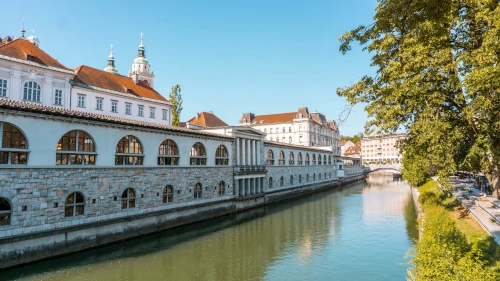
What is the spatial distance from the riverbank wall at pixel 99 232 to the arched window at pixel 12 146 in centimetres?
376

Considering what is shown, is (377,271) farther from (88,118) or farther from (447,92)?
(88,118)

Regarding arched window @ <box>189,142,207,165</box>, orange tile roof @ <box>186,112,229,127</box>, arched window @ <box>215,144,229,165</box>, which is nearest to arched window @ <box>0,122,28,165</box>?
arched window @ <box>189,142,207,165</box>

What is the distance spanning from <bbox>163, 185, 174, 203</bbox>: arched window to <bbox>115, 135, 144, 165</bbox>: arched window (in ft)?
10.8

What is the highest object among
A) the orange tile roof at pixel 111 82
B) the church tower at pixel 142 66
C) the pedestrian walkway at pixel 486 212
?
the church tower at pixel 142 66

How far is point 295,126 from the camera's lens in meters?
84.5

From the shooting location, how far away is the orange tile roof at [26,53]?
3192cm

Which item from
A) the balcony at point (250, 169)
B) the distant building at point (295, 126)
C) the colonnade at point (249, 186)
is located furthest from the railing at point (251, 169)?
the distant building at point (295, 126)

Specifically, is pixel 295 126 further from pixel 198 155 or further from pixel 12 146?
pixel 12 146

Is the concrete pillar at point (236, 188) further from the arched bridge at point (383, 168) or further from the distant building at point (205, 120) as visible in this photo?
the arched bridge at point (383, 168)

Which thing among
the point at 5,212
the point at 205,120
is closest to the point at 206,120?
the point at 205,120

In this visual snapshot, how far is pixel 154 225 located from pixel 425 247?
61.5 ft

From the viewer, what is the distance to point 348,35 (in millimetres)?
10344

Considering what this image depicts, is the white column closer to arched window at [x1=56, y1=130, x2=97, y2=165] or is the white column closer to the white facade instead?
the white facade

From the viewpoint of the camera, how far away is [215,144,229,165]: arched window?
32.3 metres
